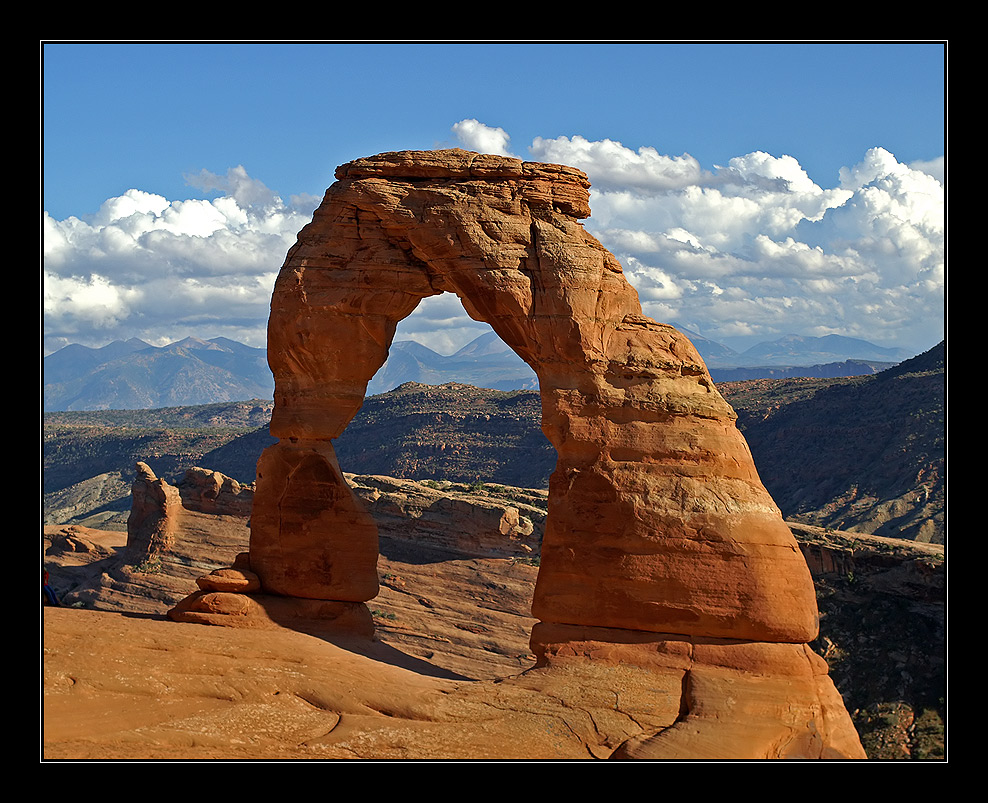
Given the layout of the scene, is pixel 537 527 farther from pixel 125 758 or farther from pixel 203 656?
pixel 125 758

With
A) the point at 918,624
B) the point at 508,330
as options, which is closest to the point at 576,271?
the point at 508,330

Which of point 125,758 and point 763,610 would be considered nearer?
point 125,758

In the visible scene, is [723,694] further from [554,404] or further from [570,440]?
[554,404]

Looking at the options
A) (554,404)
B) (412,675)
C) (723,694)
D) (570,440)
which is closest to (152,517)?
(412,675)

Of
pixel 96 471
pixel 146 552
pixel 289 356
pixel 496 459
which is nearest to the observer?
pixel 289 356

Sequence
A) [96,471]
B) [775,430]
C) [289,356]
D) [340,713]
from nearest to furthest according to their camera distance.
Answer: [340,713] → [289,356] → [775,430] → [96,471]

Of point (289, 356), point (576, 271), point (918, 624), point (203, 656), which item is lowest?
point (918, 624)

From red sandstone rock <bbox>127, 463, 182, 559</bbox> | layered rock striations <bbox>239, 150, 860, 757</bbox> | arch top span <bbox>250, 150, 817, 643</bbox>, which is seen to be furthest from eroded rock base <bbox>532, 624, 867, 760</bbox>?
red sandstone rock <bbox>127, 463, 182, 559</bbox>

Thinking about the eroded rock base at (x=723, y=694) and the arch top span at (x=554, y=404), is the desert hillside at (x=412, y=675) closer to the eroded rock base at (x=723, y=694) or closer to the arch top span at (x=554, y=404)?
the eroded rock base at (x=723, y=694)
